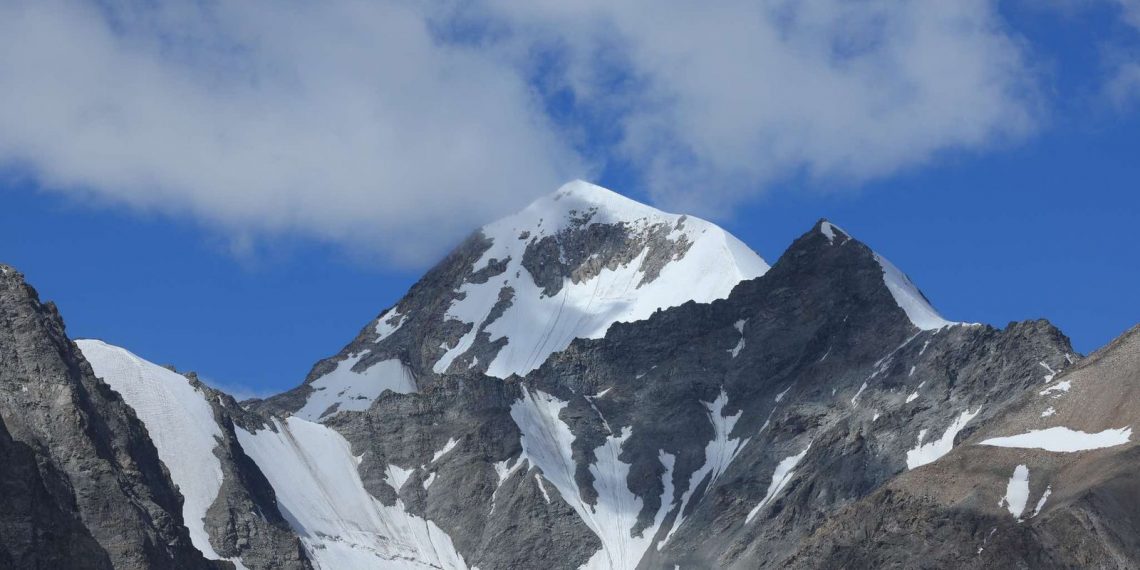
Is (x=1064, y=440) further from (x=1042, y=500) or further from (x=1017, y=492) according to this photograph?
(x=1042, y=500)

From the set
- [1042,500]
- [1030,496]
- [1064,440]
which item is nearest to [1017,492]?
[1030,496]

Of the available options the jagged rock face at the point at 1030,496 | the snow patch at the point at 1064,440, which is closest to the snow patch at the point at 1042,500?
the jagged rock face at the point at 1030,496

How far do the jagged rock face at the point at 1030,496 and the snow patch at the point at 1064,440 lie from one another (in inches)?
5.3

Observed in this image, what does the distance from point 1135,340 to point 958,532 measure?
32.0 meters

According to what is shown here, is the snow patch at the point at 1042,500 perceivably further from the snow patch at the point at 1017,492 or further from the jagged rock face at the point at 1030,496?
the snow patch at the point at 1017,492

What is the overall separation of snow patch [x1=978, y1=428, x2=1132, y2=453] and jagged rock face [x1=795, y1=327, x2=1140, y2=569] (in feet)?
0.44

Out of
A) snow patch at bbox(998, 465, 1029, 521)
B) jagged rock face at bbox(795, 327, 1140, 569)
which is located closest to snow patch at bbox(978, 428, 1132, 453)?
jagged rock face at bbox(795, 327, 1140, 569)

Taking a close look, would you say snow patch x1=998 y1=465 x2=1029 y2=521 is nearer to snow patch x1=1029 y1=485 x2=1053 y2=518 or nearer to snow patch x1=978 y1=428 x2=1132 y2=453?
snow patch x1=1029 y1=485 x2=1053 y2=518

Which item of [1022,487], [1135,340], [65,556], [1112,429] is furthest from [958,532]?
[65,556]

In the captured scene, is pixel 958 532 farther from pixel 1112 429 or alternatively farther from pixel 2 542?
pixel 2 542

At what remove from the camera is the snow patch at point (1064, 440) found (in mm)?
175375

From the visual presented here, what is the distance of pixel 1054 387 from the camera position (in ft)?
624

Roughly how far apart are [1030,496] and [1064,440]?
10519mm

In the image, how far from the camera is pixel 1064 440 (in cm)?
17762
